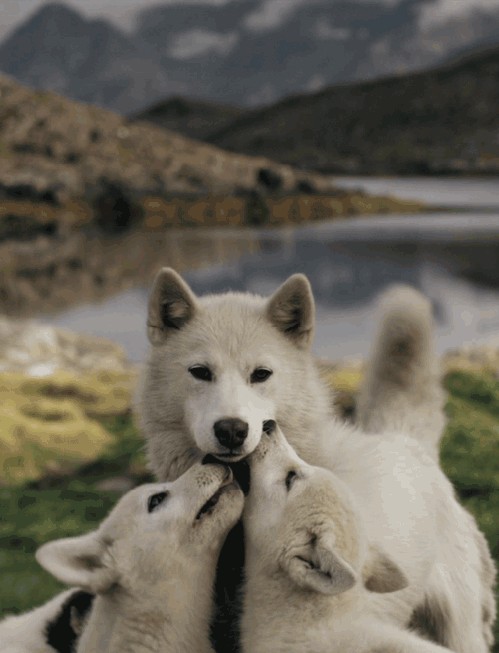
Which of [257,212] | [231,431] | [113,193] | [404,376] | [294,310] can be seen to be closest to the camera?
[231,431]

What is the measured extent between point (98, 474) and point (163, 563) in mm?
A: 6551

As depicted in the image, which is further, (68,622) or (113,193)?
(113,193)

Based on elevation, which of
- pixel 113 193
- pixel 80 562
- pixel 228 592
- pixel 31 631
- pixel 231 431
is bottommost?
pixel 31 631

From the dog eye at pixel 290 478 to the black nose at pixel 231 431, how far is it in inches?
12.5

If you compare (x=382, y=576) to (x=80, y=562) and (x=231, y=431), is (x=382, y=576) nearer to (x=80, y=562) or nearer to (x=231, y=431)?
(x=231, y=431)

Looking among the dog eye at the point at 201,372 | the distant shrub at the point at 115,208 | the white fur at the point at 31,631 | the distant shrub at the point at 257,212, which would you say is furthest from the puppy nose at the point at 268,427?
the distant shrub at the point at 257,212

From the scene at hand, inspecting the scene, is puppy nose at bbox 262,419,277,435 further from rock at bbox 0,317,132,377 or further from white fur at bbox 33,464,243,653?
rock at bbox 0,317,132,377

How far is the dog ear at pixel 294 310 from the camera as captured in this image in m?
3.94

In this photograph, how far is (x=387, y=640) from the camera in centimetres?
342

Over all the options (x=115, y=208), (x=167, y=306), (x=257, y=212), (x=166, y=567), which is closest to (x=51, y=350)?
(x=167, y=306)

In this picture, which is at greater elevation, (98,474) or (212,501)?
(212,501)

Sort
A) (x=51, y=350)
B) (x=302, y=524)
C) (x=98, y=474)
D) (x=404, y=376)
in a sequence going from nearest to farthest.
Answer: (x=302, y=524) → (x=404, y=376) → (x=98, y=474) → (x=51, y=350)

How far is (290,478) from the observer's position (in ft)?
11.9

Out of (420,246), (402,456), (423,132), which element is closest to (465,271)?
(420,246)
